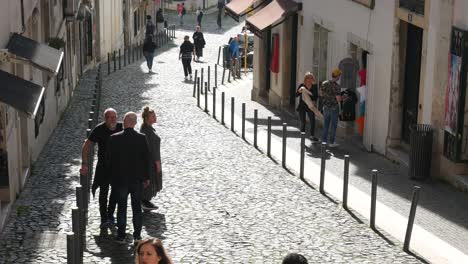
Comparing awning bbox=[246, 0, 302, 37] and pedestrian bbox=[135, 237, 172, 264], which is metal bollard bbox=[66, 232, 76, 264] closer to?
pedestrian bbox=[135, 237, 172, 264]

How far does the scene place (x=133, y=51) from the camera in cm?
4719

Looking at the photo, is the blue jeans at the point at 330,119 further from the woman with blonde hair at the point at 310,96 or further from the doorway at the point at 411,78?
the doorway at the point at 411,78

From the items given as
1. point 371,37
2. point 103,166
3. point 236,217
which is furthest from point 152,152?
point 371,37

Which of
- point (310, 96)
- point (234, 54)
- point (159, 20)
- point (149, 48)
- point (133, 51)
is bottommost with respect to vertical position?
point (159, 20)

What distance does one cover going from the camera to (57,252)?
12.9 metres

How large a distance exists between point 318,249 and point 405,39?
7.88 metres

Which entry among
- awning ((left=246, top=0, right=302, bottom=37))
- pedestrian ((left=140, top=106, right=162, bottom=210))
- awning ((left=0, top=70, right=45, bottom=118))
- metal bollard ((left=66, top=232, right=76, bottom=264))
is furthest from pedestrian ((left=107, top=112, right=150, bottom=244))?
awning ((left=246, top=0, right=302, bottom=37))

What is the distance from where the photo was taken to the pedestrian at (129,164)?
12844 mm

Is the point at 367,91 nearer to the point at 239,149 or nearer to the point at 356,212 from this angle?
the point at 239,149

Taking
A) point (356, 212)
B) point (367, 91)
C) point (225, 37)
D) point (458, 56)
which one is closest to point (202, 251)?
point (356, 212)

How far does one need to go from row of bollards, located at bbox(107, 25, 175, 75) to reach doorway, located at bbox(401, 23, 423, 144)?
61.3 feet

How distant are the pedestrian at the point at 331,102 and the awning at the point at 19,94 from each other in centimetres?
700

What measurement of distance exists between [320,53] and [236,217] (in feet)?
37.4

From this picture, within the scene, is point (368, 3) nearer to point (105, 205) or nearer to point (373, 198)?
point (373, 198)
